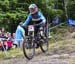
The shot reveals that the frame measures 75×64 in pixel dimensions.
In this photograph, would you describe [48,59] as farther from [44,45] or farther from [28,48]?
[44,45]

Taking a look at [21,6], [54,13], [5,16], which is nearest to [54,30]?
[54,13]

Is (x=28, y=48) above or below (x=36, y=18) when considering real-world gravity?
below

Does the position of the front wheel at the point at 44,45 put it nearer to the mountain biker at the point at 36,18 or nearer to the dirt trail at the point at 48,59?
the dirt trail at the point at 48,59

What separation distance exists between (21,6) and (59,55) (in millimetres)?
11693

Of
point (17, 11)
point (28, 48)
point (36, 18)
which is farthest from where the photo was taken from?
point (17, 11)

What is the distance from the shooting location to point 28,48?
11.2m

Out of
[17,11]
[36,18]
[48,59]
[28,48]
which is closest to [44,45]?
[36,18]

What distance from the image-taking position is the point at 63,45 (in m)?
14.0

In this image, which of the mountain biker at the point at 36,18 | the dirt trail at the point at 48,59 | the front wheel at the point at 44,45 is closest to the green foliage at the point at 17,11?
the front wheel at the point at 44,45

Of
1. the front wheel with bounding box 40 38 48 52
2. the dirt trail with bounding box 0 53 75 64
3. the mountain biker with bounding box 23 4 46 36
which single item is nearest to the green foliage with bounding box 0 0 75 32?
the front wheel with bounding box 40 38 48 52

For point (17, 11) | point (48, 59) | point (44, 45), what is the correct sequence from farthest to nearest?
point (17, 11) < point (44, 45) < point (48, 59)

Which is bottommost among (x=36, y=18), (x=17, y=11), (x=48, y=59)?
(x=17, y=11)

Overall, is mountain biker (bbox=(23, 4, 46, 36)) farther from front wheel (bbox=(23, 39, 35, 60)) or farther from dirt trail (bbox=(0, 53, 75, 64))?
dirt trail (bbox=(0, 53, 75, 64))

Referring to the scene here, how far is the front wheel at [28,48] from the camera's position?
1108cm
